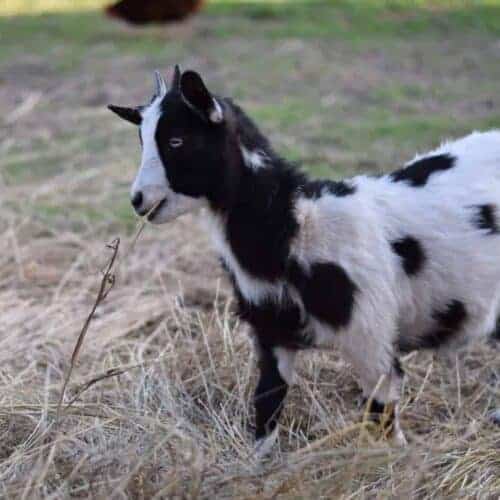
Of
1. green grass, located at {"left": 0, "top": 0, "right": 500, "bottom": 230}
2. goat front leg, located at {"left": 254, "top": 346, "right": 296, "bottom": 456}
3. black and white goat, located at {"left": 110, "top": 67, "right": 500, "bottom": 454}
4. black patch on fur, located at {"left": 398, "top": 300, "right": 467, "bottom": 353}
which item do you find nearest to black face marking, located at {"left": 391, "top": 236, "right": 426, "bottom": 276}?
black and white goat, located at {"left": 110, "top": 67, "right": 500, "bottom": 454}

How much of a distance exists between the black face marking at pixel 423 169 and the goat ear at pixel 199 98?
2.45 ft

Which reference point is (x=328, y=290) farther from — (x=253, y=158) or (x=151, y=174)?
(x=151, y=174)

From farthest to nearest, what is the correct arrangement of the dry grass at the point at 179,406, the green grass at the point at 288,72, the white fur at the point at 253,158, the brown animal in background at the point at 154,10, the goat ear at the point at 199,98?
1. the brown animal in background at the point at 154,10
2. the green grass at the point at 288,72
3. the white fur at the point at 253,158
4. the goat ear at the point at 199,98
5. the dry grass at the point at 179,406

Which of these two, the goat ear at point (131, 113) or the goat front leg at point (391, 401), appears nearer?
the goat ear at point (131, 113)

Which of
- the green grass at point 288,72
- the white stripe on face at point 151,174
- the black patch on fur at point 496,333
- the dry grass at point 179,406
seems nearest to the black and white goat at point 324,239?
the white stripe on face at point 151,174

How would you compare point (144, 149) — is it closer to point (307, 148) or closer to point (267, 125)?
point (307, 148)

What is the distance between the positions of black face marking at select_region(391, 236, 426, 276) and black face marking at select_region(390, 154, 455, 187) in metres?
0.24

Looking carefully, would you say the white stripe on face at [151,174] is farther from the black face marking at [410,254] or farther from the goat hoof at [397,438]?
the goat hoof at [397,438]

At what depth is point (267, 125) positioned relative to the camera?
8016 millimetres

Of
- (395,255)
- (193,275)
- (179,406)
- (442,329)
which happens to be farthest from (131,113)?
(193,275)

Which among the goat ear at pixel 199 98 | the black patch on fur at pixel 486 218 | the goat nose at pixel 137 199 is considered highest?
the goat ear at pixel 199 98

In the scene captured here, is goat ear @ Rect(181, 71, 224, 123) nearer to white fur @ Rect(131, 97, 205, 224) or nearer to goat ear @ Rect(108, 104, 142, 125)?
white fur @ Rect(131, 97, 205, 224)

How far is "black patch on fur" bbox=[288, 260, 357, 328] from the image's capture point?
3.10m

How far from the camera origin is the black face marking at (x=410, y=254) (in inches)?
127
